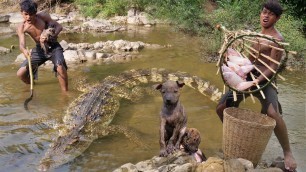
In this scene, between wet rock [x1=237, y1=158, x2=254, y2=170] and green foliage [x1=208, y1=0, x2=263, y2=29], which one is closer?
wet rock [x1=237, y1=158, x2=254, y2=170]

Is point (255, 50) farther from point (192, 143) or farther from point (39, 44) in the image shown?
point (39, 44)

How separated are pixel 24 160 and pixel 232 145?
2611 millimetres

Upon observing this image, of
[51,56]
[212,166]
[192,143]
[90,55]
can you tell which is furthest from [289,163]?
[90,55]

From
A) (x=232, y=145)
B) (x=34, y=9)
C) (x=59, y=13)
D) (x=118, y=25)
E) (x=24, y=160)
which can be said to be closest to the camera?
(x=232, y=145)

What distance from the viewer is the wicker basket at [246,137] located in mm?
3717

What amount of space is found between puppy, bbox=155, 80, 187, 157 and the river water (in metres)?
0.71

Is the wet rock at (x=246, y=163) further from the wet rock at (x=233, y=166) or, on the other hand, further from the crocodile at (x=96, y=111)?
the crocodile at (x=96, y=111)

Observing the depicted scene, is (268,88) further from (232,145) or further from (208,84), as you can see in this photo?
(208,84)

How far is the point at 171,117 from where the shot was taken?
169 inches

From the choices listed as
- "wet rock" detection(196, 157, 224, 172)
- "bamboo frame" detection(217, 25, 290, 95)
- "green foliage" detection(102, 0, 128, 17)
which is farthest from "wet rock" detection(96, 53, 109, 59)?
"wet rock" detection(196, 157, 224, 172)

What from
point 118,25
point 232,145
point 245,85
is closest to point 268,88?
point 245,85

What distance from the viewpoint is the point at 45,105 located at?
6.71m

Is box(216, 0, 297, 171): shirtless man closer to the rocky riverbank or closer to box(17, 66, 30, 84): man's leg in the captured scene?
the rocky riverbank

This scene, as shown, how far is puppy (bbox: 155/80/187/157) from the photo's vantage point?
4.23 metres
